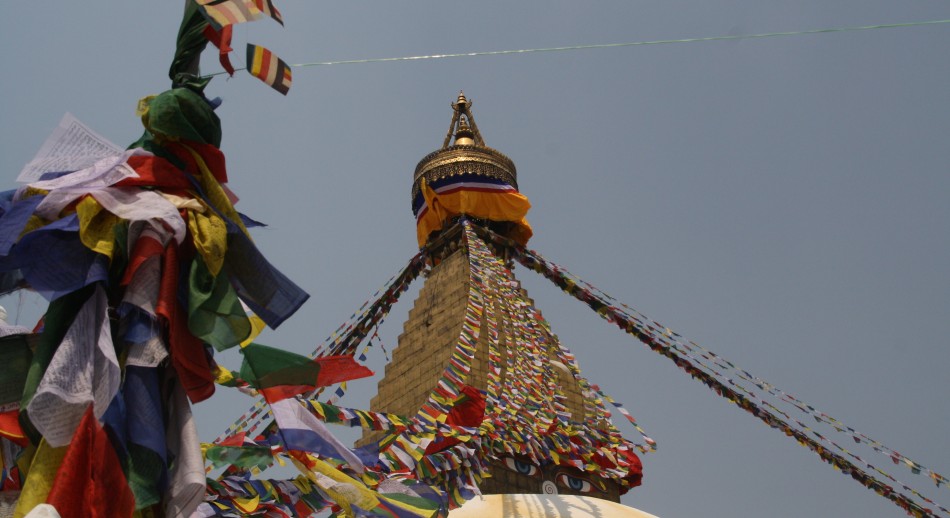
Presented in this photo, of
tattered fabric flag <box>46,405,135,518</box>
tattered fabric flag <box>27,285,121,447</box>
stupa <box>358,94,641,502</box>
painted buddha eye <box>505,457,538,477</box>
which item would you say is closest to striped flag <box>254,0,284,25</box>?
tattered fabric flag <box>27,285,121,447</box>

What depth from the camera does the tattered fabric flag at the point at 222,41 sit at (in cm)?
423

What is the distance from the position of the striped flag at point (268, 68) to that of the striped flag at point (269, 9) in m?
0.16

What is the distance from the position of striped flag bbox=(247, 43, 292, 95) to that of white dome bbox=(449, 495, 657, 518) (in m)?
6.06

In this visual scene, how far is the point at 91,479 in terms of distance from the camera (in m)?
3.31

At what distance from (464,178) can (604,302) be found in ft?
12.6

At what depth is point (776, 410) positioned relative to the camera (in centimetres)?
1317

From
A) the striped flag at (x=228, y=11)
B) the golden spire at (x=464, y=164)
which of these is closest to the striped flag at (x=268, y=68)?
the striped flag at (x=228, y=11)

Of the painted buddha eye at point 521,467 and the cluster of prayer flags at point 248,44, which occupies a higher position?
the painted buddha eye at point 521,467

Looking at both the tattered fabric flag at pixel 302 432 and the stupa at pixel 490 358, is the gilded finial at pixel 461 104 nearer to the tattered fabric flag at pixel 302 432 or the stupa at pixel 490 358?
the stupa at pixel 490 358

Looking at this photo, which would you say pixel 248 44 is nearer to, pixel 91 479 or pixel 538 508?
pixel 91 479

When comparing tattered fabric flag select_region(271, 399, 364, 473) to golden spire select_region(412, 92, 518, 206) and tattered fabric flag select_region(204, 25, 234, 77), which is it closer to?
tattered fabric flag select_region(204, 25, 234, 77)

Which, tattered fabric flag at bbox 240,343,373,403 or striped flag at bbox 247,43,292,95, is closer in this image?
tattered fabric flag at bbox 240,343,373,403

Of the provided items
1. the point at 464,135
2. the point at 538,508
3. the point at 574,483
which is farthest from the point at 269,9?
the point at 464,135

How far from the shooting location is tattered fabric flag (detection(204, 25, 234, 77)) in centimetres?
423
